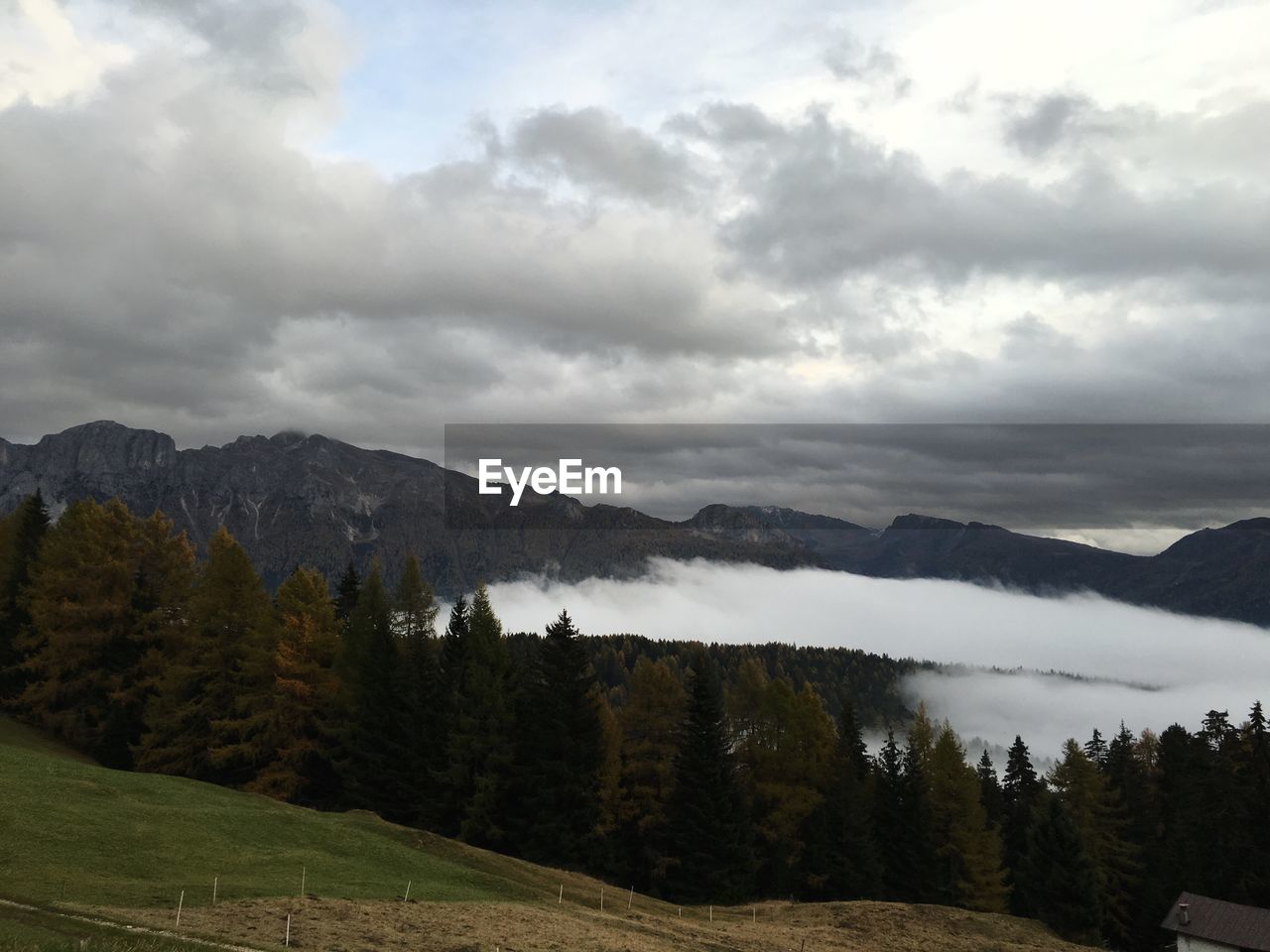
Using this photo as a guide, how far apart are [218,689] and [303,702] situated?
19.8 feet

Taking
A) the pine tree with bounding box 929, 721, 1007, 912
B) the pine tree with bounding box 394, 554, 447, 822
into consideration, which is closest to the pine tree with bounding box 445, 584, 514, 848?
the pine tree with bounding box 394, 554, 447, 822

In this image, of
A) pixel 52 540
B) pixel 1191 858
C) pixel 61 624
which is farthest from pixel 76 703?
pixel 1191 858

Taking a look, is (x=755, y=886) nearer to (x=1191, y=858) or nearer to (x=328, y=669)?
(x=328, y=669)

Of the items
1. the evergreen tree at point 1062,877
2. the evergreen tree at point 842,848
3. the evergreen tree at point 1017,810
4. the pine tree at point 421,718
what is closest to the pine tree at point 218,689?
the pine tree at point 421,718

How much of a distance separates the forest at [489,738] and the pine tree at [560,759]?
0.16 metres

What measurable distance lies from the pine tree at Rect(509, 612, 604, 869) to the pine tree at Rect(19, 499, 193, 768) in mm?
29480

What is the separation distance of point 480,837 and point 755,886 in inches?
847

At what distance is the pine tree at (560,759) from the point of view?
59.1 meters

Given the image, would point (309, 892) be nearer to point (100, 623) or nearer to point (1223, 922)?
point (100, 623)

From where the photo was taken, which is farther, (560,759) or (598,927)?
(560,759)

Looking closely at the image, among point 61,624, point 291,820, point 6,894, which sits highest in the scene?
point 61,624

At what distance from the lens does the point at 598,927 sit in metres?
36.5

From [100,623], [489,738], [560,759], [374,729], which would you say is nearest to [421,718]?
[374,729]

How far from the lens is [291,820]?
1775 inches
